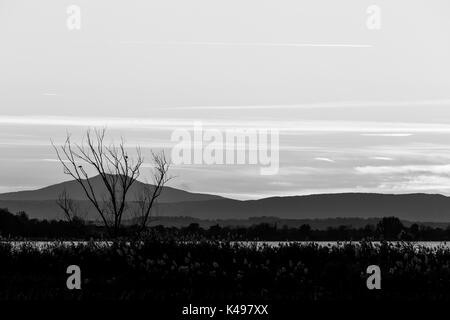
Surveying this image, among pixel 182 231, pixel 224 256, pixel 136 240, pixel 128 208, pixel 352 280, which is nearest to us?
pixel 352 280

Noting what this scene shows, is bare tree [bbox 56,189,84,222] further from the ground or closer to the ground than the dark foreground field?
further from the ground

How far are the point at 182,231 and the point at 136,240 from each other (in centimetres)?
247

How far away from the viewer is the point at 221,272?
861 inches

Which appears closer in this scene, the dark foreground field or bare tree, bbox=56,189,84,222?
the dark foreground field

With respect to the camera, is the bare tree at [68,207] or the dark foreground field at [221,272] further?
the bare tree at [68,207]

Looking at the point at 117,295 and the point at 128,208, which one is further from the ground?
the point at 128,208

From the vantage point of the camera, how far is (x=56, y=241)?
2830cm

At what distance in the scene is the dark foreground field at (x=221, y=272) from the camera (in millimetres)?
17828

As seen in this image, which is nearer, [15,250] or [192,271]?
[192,271]

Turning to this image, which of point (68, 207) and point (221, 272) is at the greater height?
point (68, 207)

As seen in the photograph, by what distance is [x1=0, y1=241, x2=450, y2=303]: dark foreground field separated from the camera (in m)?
17.8

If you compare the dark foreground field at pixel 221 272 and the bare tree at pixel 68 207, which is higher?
the bare tree at pixel 68 207

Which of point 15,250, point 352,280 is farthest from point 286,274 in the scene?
point 15,250
